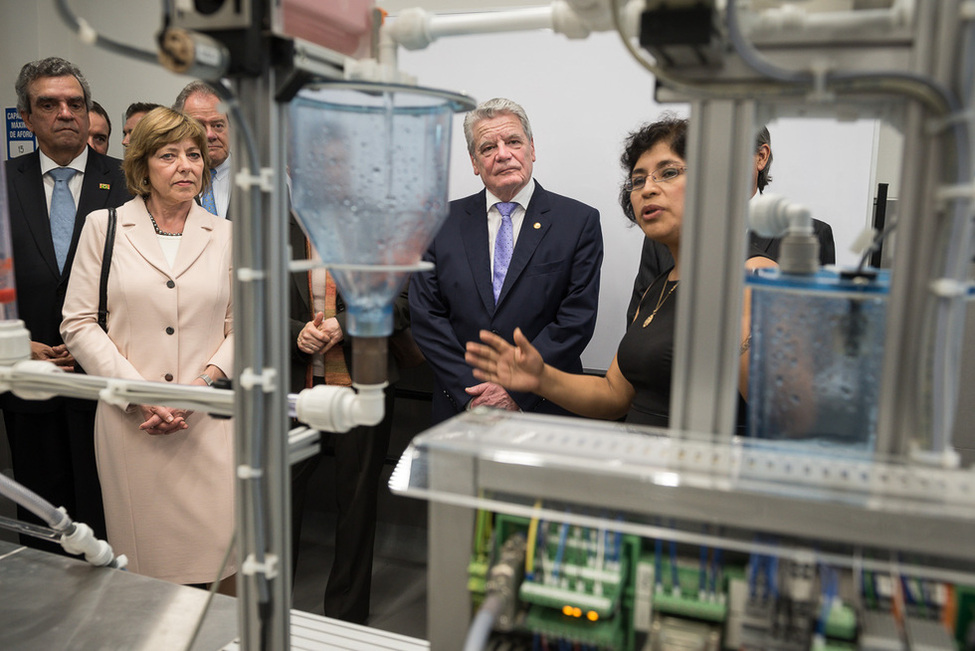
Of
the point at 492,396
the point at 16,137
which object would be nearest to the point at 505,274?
the point at 492,396

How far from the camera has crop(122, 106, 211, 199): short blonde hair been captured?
7.07 ft

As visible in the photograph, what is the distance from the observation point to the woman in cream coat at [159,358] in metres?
2.10

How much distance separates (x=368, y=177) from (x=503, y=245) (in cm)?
160

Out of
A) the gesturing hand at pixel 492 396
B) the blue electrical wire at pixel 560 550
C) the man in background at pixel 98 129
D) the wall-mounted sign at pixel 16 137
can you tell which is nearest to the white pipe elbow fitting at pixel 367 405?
the blue electrical wire at pixel 560 550

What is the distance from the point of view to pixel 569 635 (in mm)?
849

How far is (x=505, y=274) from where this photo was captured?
2.48 m

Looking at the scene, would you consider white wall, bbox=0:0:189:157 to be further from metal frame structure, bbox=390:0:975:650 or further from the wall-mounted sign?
metal frame structure, bbox=390:0:975:650

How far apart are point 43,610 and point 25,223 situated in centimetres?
167

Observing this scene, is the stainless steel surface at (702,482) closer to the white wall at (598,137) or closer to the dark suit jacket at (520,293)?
the dark suit jacket at (520,293)

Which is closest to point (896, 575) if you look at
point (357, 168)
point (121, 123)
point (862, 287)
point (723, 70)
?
point (862, 287)

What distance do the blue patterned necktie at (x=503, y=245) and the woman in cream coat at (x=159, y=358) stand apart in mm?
841

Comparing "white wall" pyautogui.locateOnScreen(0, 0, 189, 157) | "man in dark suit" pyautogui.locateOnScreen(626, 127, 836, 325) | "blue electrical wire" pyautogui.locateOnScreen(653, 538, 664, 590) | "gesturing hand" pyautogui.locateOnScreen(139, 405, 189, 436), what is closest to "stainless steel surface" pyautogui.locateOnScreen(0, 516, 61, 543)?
"gesturing hand" pyautogui.locateOnScreen(139, 405, 189, 436)

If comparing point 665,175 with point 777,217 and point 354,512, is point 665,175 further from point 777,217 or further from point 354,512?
point 354,512

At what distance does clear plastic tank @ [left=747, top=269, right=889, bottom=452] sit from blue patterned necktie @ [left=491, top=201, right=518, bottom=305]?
1535mm
